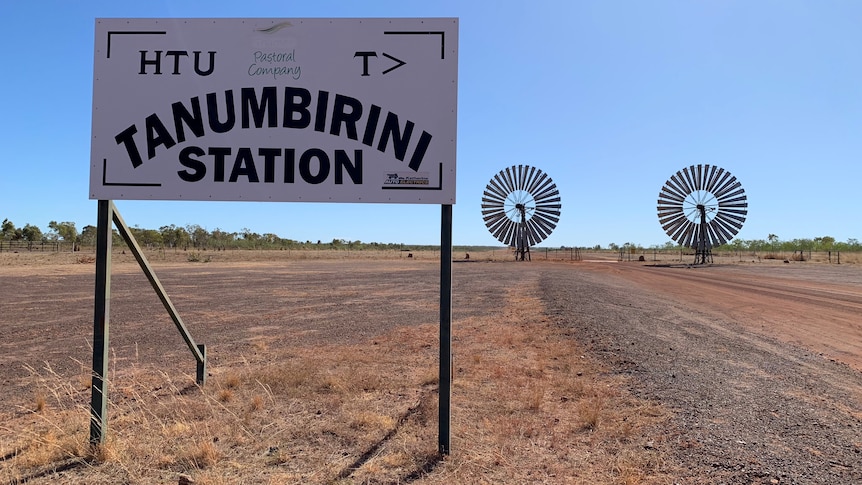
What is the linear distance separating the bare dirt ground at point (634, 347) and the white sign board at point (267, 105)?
260 cm

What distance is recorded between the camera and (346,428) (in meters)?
4.82

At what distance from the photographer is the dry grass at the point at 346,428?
3.87 metres

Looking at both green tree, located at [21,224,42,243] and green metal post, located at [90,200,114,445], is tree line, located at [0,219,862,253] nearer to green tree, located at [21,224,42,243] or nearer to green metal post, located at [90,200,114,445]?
green tree, located at [21,224,42,243]

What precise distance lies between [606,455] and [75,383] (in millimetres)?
6714

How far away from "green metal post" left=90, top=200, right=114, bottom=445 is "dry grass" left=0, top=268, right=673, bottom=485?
0.19 metres

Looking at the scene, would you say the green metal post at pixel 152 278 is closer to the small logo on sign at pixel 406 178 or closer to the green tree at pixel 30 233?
the small logo on sign at pixel 406 178

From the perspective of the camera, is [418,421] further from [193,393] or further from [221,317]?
[221,317]

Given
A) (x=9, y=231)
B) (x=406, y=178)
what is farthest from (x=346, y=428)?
(x=9, y=231)

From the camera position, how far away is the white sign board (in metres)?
4.43

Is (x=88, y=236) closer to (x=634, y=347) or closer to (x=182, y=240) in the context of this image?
(x=182, y=240)

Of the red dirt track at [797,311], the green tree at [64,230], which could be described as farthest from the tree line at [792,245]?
A: the green tree at [64,230]

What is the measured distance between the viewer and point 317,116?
14.9 feet

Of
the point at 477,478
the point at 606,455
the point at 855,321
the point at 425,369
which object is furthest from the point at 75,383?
the point at 855,321

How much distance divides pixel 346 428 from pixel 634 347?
5584mm
